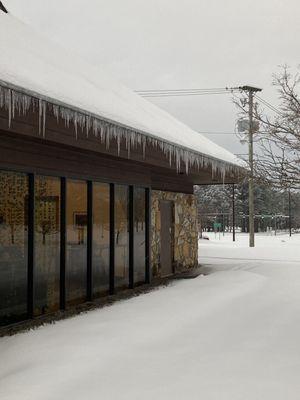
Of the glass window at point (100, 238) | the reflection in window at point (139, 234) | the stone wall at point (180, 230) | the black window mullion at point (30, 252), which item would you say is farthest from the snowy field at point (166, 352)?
the stone wall at point (180, 230)

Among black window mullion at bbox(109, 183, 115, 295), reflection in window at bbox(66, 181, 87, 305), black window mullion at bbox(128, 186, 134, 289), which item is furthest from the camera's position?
black window mullion at bbox(128, 186, 134, 289)

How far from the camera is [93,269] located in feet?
28.0

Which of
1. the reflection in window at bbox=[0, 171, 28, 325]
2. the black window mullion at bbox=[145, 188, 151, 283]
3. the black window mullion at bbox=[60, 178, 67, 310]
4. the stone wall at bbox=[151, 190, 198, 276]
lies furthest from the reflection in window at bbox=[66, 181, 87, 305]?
the stone wall at bbox=[151, 190, 198, 276]

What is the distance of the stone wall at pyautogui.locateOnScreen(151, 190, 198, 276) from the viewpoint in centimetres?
1156

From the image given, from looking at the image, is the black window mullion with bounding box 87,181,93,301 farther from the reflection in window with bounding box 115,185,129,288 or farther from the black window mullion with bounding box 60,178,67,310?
the reflection in window with bounding box 115,185,129,288

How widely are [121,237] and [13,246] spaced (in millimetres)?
3016

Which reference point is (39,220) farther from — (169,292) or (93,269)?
(169,292)

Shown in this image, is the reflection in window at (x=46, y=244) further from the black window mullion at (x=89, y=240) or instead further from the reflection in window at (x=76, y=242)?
the black window mullion at (x=89, y=240)

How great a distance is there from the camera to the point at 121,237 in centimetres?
952

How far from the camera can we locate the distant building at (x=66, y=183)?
6008 millimetres

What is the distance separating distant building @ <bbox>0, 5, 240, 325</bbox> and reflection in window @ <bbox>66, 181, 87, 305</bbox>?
16 mm

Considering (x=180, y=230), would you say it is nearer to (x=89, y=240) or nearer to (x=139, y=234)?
(x=139, y=234)

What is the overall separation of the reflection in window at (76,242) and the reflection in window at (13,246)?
1.01 meters

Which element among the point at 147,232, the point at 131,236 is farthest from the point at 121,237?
the point at 147,232
